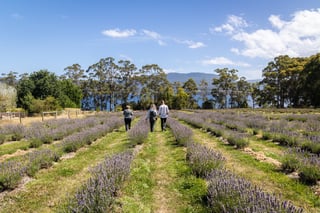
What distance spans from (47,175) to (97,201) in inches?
109

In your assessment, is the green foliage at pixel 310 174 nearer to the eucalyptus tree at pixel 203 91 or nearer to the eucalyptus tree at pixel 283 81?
the eucalyptus tree at pixel 283 81

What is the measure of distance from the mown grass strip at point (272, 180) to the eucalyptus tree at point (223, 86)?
4967 cm

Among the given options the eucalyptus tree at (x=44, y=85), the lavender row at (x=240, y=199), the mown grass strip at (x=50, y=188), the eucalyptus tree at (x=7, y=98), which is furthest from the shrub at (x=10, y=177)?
the eucalyptus tree at (x=44, y=85)

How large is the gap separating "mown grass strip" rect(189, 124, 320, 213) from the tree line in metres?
37.3

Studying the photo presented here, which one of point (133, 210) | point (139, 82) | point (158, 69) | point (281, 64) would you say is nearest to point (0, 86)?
point (139, 82)

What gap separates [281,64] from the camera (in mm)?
46188

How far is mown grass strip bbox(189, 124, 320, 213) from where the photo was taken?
3.55 metres

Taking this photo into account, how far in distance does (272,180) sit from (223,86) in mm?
52152

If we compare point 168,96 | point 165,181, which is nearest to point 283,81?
point 168,96

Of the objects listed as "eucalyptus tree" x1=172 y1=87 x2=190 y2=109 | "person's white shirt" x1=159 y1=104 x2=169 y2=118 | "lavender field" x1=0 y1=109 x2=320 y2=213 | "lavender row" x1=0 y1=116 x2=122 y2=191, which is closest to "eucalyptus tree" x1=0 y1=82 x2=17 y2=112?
"person's white shirt" x1=159 y1=104 x2=169 y2=118

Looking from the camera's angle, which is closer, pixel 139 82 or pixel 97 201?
pixel 97 201

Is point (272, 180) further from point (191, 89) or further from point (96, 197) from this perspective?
point (191, 89)

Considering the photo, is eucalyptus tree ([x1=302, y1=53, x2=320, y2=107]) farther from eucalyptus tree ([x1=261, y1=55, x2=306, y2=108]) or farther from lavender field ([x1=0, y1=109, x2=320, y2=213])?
lavender field ([x1=0, y1=109, x2=320, y2=213])

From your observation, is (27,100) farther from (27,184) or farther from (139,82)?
(27,184)
